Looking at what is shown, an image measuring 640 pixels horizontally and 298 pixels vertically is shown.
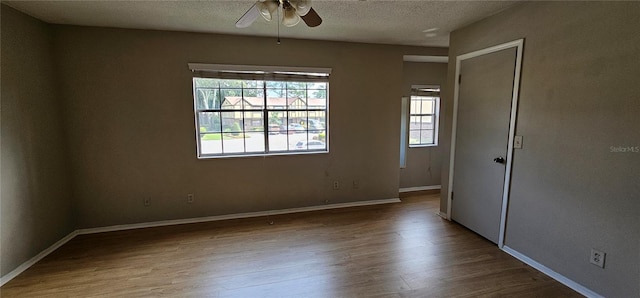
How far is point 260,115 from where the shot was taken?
3664mm

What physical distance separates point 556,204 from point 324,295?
2.06 meters

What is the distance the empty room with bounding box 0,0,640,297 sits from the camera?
2080 millimetres

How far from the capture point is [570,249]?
219cm

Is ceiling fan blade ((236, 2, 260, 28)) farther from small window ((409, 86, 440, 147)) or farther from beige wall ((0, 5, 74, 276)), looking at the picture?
small window ((409, 86, 440, 147))

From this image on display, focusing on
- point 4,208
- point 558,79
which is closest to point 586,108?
point 558,79

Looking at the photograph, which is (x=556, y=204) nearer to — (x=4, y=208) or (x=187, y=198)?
(x=187, y=198)

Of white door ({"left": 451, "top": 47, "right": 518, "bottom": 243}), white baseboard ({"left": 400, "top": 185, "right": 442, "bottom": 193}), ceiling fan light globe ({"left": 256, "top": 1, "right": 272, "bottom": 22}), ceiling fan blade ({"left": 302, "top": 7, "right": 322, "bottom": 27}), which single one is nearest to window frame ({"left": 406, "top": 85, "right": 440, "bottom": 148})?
white baseboard ({"left": 400, "top": 185, "right": 442, "bottom": 193})

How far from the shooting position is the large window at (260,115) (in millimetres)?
3480

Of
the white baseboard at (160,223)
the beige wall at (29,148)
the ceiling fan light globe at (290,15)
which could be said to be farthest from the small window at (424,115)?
the beige wall at (29,148)

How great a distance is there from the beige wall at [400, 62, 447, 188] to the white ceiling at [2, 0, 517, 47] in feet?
3.95

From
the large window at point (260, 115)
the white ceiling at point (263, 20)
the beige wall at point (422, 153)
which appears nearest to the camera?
the white ceiling at point (263, 20)

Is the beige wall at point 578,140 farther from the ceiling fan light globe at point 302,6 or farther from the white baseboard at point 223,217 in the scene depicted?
the ceiling fan light globe at point 302,6

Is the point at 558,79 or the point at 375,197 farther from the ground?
the point at 558,79

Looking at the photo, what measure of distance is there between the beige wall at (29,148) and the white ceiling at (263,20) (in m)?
0.28
